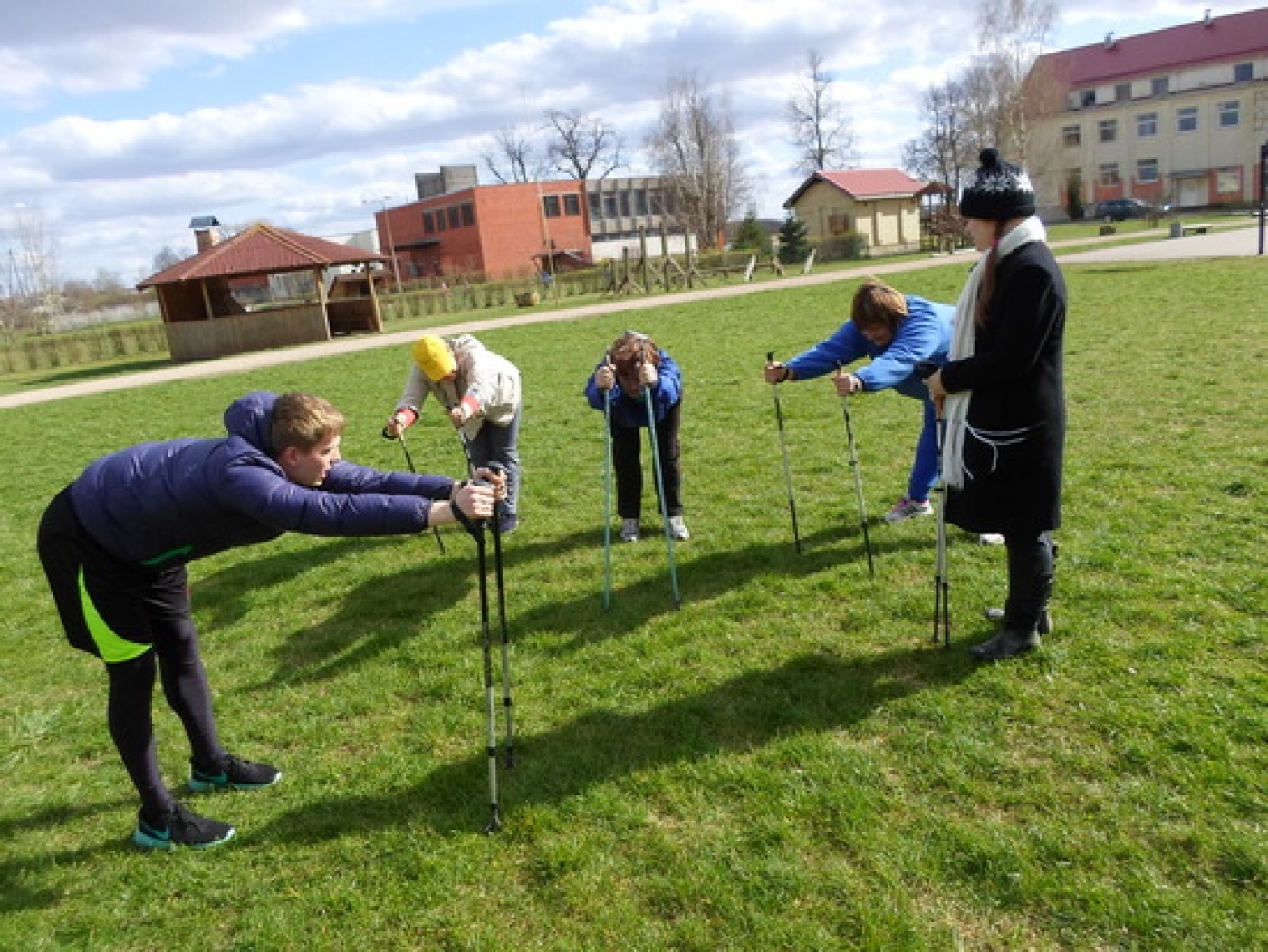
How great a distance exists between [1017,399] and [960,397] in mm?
276

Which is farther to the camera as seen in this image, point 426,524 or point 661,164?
point 661,164

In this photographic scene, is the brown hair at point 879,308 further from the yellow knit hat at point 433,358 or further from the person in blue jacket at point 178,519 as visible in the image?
the person in blue jacket at point 178,519

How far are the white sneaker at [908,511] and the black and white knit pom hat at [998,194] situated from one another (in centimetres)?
293

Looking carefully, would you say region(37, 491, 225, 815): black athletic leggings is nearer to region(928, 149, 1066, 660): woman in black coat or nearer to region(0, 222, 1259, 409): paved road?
region(928, 149, 1066, 660): woman in black coat

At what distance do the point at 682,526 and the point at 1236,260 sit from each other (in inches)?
825

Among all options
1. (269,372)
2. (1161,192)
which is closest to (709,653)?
(269,372)

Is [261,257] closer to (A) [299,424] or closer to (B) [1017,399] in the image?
(A) [299,424]

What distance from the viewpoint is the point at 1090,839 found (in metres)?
3.22

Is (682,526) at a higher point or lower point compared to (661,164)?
lower

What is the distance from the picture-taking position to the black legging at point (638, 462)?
6.48m

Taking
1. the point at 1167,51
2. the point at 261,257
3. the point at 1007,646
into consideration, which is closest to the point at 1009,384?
the point at 1007,646

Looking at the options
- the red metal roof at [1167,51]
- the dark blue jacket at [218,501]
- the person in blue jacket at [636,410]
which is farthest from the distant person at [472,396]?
the red metal roof at [1167,51]

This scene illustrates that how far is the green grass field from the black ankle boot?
2.6 inches

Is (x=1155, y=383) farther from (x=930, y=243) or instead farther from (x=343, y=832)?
(x=930, y=243)
